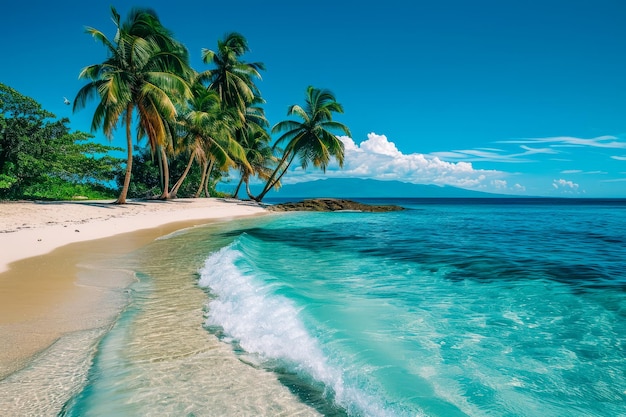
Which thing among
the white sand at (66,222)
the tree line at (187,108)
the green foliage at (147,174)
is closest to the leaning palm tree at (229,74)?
the tree line at (187,108)

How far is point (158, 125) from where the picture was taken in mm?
20844

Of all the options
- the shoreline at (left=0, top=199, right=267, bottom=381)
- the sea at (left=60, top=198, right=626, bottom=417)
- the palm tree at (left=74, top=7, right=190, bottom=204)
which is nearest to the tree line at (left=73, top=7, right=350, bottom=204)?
the palm tree at (left=74, top=7, right=190, bottom=204)

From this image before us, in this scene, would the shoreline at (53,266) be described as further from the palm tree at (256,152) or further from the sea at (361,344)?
the palm tree at (256,152)

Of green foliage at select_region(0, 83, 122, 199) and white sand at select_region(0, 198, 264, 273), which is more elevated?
green foliage at select_region(0, 83, 122, 199)

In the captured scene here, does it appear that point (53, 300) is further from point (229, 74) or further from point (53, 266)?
point (229, 74)

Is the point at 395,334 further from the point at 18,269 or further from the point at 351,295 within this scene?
the point at 18,269

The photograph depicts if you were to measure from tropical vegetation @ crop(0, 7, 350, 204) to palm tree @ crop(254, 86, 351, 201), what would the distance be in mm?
92

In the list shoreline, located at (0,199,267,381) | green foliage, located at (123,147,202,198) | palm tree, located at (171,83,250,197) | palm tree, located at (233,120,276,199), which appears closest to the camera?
shoreline, located at (0,199,267,381)

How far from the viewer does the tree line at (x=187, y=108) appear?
20.1 m

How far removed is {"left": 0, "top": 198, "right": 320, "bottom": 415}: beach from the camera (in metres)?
2.99

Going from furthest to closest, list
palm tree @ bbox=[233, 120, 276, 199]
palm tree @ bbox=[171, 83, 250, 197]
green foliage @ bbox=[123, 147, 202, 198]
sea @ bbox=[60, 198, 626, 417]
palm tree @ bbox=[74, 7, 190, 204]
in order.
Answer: palm tree @ bbox=[233, 120, 276, 199] → green foliage @ bbox=[123, 147, 202, 198] → palm tree @ bbox=[171, 83, 250, 197] → palm tree @ bbox=[74, 7, 190, 204] → sea @ bbox=[60, 198, 626, 417]

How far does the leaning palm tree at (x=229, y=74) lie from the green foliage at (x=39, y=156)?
11744 millimetres

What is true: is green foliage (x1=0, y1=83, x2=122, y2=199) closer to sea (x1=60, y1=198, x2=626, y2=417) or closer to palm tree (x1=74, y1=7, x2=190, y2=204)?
palm tree (x1=74, y1=7, x2=190, y2=204)

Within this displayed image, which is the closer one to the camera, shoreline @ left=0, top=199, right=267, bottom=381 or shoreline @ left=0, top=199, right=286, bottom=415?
shoreline @ left=0, top=199, right=286, bottom=415
